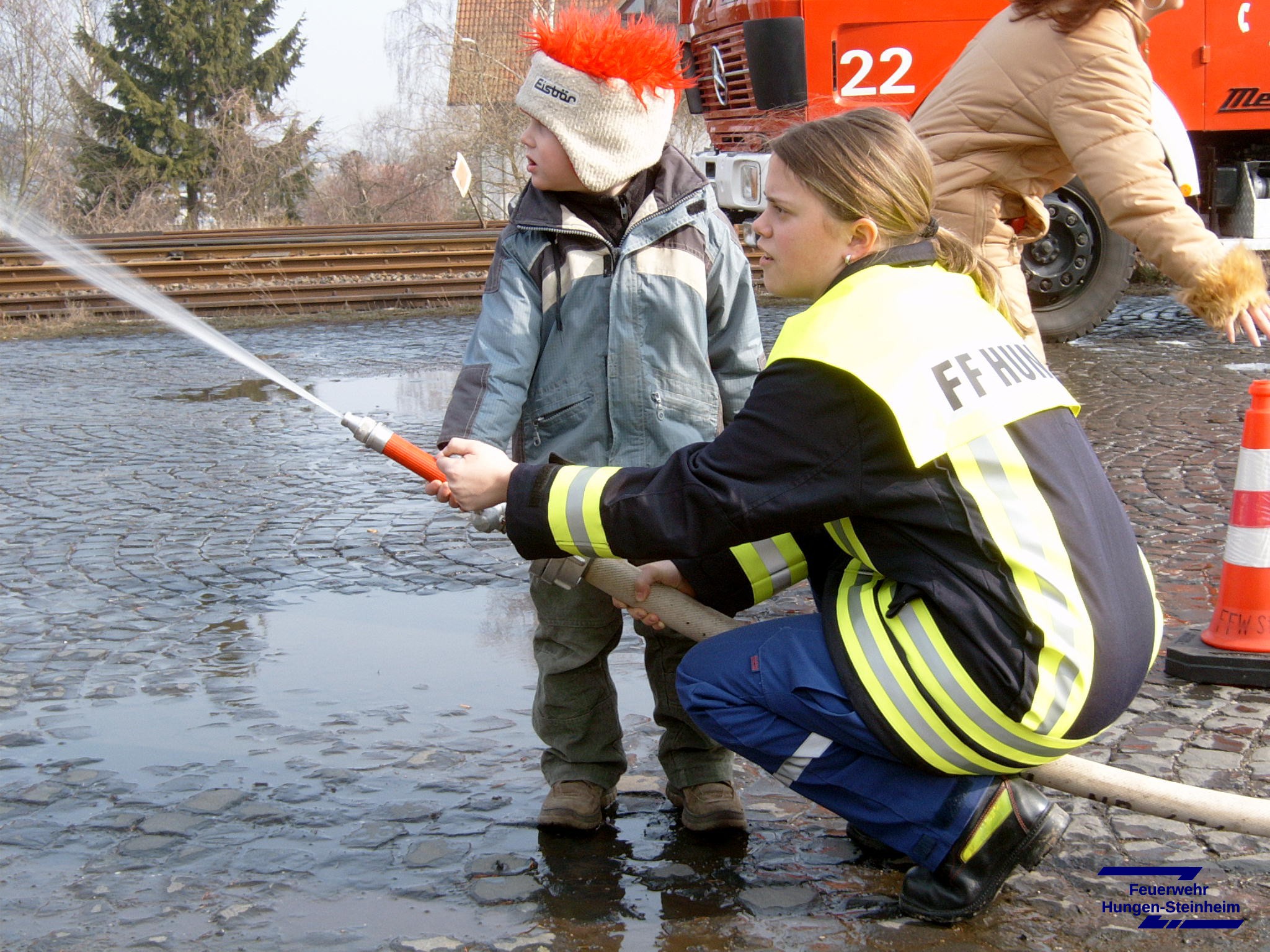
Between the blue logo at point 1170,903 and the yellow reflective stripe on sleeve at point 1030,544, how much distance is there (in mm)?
550

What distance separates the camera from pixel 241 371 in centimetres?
970

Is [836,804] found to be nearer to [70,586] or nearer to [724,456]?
[724,456]

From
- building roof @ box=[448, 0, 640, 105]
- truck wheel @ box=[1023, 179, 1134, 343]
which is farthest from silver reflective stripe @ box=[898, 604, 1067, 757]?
building roof @ box=[448, 0, 640, 105]

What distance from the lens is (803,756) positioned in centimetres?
242

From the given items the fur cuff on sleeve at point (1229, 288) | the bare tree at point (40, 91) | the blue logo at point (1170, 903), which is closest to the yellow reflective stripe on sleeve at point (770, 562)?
the blue logo at point (1170, 903)

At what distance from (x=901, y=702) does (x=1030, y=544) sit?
34 centimetres

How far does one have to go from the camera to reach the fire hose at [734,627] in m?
2.37

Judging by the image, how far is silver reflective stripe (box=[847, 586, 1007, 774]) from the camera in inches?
87.9

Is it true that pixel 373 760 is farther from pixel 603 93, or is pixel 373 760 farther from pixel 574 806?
pixel 603 93

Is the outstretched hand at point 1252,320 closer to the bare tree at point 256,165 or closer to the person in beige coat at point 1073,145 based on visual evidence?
the person in beige coat at point 1073,145

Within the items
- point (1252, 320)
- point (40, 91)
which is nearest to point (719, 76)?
point (1252, 320)

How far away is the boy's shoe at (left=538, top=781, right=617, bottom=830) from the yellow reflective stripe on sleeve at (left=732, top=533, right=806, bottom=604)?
0.56m

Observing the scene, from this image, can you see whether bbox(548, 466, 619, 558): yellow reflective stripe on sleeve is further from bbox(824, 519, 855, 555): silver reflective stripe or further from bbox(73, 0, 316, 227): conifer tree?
bbox(73, 0, 316, 227): conifer tree

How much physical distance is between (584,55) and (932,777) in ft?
5.25
